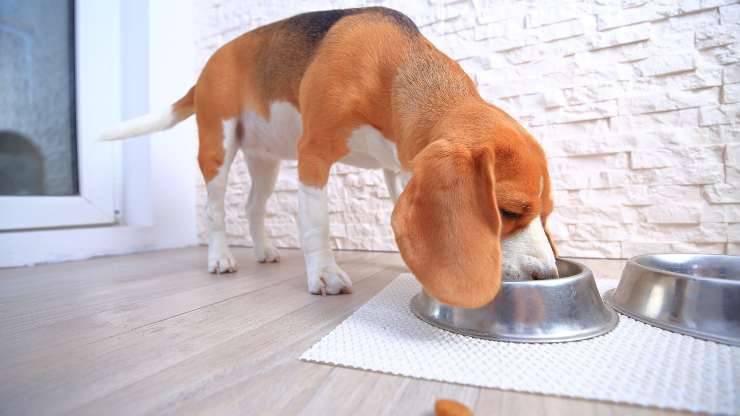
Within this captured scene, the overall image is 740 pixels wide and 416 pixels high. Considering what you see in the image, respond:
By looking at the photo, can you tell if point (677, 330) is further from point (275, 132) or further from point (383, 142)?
point (275, 132)

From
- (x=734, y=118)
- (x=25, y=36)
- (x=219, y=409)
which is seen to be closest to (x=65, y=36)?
(x=25, y=36)

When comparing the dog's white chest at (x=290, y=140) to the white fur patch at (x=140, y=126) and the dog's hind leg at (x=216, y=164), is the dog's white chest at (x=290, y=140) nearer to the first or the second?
the dog's hind leg at (x=216, y=164)

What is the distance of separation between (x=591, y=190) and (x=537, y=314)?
1357 millimetres

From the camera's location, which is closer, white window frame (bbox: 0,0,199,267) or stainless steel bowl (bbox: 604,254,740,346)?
stainless steel bowl (bbox: 604,254,740,346)

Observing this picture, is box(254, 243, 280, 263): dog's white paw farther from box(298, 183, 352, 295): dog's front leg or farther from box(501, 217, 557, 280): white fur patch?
box(501, 217, 557, 280): white fur patch

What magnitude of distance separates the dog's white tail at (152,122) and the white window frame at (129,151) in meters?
0.49

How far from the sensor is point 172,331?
85cm

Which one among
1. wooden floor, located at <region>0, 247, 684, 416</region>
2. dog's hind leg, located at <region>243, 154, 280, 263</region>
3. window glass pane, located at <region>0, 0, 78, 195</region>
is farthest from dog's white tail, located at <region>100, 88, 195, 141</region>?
wooden floor, located at <region>0, 247, 684, 416</region>

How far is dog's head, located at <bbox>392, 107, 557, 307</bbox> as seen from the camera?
68cm

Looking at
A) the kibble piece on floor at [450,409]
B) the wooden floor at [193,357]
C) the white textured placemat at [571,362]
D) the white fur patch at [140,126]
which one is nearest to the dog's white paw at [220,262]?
the wooden floor at [193,357]

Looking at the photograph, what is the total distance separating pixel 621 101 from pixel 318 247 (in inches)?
61.4

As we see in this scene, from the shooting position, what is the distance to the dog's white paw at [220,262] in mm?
1573

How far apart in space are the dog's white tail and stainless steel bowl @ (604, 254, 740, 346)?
1.84m

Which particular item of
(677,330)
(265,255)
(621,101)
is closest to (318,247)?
(265,255)
